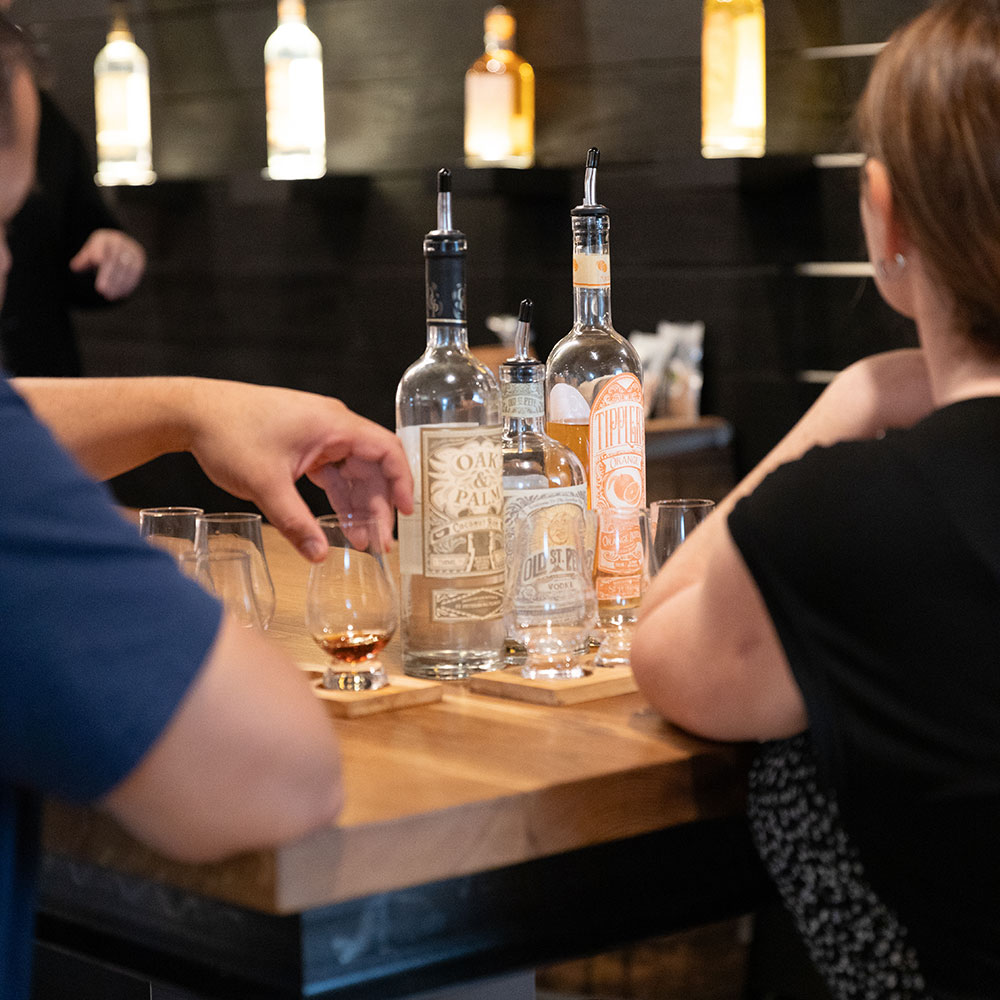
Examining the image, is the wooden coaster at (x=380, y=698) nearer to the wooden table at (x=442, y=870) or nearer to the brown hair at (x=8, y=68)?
the wooden table at (x=442, y=870)

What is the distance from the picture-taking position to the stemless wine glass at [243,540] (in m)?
1.25

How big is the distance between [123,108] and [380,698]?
3.36 metres

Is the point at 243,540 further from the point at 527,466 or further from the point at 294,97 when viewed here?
the point at 294,97

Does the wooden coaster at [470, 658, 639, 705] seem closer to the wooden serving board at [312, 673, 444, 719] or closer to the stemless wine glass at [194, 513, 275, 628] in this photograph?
the wooden serving board at [312, 673, 444, 719]

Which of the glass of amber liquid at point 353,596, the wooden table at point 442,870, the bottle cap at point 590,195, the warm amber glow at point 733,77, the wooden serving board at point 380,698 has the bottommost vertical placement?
the wooden table at point 442,870

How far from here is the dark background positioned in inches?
118

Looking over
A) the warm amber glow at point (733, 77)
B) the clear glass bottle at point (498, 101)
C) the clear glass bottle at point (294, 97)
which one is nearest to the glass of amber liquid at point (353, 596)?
the warm amber glow at point (733, 77)

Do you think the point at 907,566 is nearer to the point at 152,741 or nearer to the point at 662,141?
the point at 152,741

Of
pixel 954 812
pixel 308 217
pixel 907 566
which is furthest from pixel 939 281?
pixel 308 217

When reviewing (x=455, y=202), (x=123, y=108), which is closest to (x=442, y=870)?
(x=455, y=202)

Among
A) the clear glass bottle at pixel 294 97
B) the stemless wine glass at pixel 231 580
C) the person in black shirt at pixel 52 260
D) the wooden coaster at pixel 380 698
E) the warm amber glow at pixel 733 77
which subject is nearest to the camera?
the wooden coaster at pixel 380 698

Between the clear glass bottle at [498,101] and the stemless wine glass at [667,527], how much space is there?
218 cm

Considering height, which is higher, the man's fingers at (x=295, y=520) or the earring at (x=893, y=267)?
the earring at (x=893, y=267)

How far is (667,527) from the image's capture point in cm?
123
